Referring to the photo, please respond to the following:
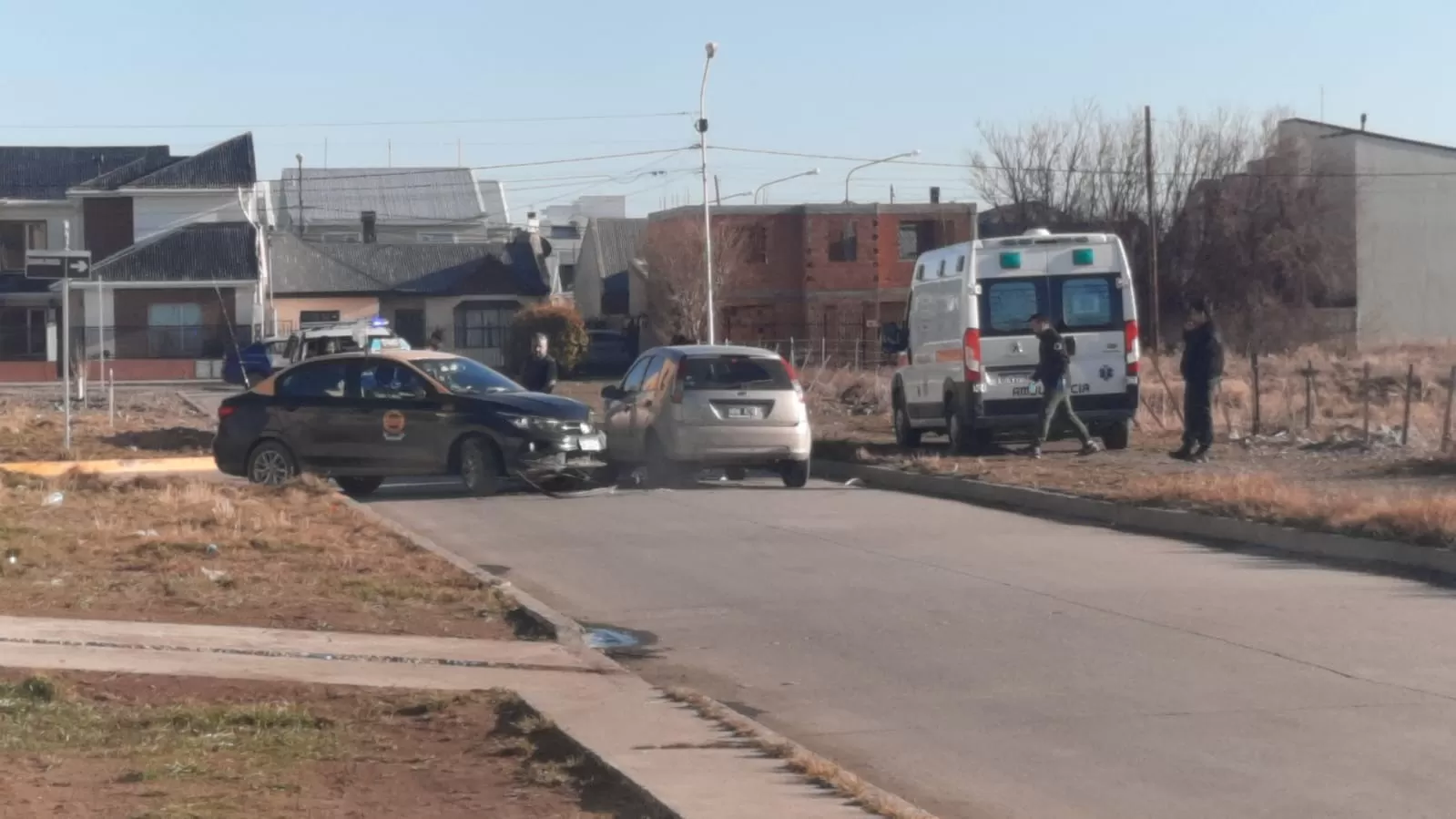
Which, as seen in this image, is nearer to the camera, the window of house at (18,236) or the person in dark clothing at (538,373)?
the person in dark clothing at (538,373)

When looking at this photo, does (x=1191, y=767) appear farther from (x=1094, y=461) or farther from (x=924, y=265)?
(x=924, y=265)

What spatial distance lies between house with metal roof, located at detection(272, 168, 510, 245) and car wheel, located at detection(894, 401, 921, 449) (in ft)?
207

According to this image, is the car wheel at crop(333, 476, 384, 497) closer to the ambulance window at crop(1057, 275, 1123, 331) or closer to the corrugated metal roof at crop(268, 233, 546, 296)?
the ambulance window at crop(1057, 275, 1123, 331)

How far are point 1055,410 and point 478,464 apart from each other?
7101mm

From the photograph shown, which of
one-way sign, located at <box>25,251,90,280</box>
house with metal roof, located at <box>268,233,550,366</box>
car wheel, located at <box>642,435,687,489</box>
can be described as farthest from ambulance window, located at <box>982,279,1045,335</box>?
house with metal roof, located at <box>268,233,550,366</box>

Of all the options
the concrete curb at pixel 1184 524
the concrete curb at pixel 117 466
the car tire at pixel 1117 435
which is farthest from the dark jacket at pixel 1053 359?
the concrete curb at pixel 117 466

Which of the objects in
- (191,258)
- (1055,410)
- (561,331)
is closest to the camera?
(1055,410)

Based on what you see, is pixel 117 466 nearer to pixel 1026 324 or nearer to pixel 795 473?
pixel 795 473

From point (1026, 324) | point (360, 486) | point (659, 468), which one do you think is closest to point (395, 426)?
point (360, 486)

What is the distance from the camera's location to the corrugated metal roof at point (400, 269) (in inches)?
2746

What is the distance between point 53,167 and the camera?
70.1 metres

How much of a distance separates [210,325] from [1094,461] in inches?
1861

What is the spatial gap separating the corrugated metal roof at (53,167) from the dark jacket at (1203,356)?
56.7 m

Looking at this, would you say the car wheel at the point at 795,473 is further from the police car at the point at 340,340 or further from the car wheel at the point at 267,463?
the police car at the point at 340,340
